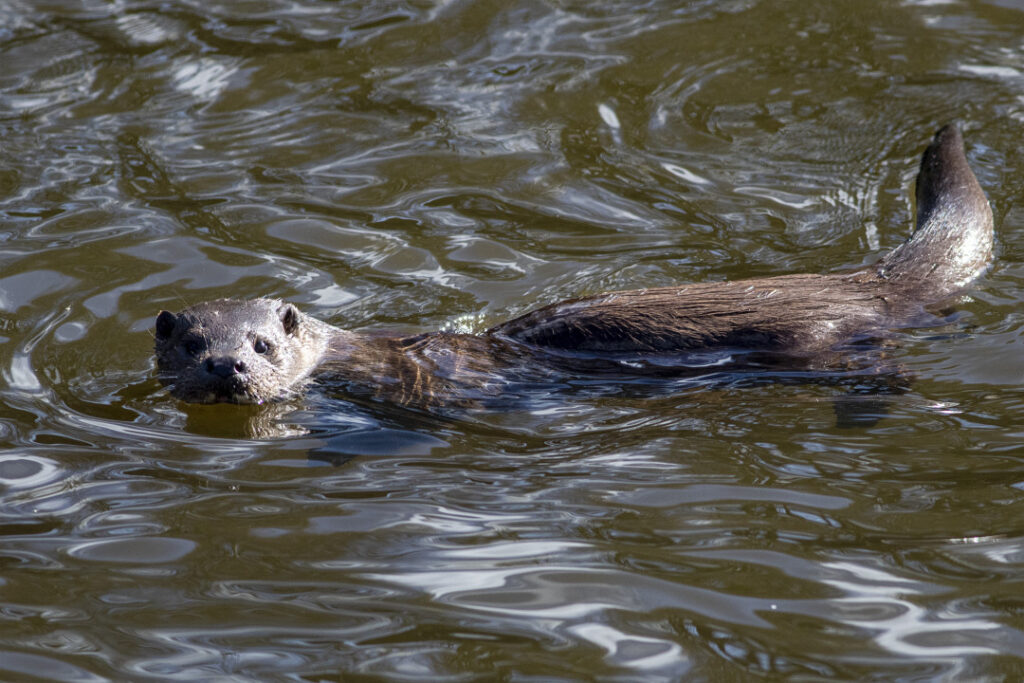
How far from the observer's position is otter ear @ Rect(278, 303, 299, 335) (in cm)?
424

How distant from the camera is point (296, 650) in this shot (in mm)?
2648

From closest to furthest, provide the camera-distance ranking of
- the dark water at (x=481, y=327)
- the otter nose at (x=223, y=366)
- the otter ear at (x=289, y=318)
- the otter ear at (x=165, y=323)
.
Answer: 1. the dark water at (x=481, y=327)
2. the otter nose at (x=223, y=366)
3. the otter ear at (x=165, y=323)
4. the otter ear at (x=289, y=318)

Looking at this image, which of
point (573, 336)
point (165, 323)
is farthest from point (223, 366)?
point (573, 336)

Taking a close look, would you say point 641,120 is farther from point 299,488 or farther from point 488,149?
point 299,488

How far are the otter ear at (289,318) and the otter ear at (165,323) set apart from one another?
35 cm

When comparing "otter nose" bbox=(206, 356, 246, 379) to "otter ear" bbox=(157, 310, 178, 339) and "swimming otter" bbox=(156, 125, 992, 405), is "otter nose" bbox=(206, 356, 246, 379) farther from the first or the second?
"otter ear" bbox=(157, 310, 178, 339)

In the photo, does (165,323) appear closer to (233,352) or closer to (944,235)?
(233,352)

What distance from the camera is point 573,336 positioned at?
4121 millimetres

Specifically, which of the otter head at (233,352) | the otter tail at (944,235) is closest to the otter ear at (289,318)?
the otter head at (233,352)

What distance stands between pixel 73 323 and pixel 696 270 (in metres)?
2.46

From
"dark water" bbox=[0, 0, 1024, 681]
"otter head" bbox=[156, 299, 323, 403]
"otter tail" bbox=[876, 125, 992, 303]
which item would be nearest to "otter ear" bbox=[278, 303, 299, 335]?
"otter head" bbox=[156, 299, 323, 403]

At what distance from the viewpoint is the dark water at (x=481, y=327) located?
2.72 m

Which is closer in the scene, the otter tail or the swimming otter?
the swimming otter

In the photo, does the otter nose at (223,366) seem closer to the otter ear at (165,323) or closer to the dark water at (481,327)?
the dark water at (481,327)
